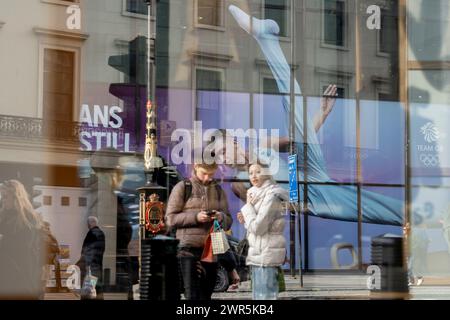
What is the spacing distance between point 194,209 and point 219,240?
221 mm

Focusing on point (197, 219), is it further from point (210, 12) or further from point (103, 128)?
point (210, 12)

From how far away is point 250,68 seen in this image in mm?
4422

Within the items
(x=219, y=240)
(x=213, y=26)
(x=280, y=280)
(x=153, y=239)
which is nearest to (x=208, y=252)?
(x=219, y=240)

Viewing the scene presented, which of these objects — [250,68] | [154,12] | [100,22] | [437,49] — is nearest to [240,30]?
[250,68]

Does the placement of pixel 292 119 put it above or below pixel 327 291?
above

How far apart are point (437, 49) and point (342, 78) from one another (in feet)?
2.08

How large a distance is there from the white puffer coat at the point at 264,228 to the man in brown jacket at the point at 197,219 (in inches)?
5.3

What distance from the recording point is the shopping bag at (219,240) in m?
4.28

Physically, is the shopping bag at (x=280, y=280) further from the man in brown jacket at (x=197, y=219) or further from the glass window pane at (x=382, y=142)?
the glass window pane at (x=382, y=142)

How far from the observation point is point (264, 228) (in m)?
4.34

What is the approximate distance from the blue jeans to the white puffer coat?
39mm

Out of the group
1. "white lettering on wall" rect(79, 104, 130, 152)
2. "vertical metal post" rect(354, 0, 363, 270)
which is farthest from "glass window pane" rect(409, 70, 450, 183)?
"white lettering on wall" rect(79, 104, 130, 152)

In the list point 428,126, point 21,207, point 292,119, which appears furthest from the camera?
point 428,126

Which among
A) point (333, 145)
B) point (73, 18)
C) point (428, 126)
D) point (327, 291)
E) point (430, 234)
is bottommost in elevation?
point (327, 291)
